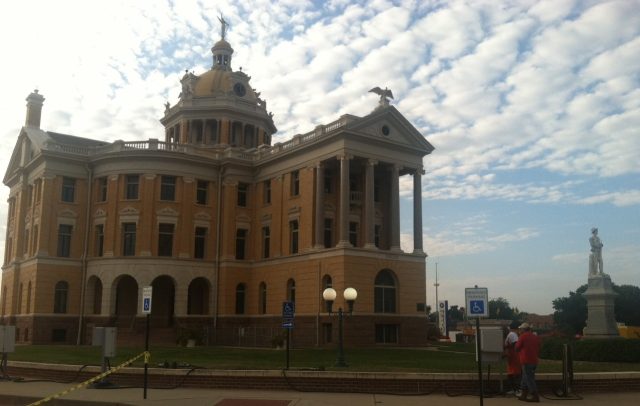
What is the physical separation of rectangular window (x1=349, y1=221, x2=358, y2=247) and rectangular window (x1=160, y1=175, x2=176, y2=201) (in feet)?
44.9

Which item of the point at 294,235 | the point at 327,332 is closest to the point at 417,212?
the point at 294,235

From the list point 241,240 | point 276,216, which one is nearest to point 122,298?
point 241,240

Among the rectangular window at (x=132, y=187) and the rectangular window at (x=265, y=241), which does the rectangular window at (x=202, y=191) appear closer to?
the rectangular window at (x=132, y=187)

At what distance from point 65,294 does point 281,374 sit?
35.8 metres

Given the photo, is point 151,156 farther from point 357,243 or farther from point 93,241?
point 357,243

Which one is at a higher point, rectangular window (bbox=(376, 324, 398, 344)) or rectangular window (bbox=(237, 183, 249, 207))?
rectangular window (bbox=(237, 183, 249, 207))

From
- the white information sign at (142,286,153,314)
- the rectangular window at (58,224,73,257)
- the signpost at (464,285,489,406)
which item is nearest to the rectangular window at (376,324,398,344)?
the rectangular window at (58,224,73,257)

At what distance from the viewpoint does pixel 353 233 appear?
48.3 m

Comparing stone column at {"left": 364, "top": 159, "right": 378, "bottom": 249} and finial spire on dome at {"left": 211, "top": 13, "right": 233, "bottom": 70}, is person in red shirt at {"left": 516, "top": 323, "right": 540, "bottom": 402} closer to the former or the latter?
stone column at {"left": 364, "top": 159, "right": 378, "bottom": 249}

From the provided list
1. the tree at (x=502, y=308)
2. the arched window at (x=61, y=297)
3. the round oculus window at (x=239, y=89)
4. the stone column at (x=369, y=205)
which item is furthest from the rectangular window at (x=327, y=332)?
the tree at (x=502, y=308)

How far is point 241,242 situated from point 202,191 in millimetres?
5040

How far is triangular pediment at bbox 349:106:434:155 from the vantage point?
45.8 m

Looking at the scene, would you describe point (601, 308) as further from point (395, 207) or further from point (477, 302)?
point (477, 302)

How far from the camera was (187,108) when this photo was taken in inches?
2361
